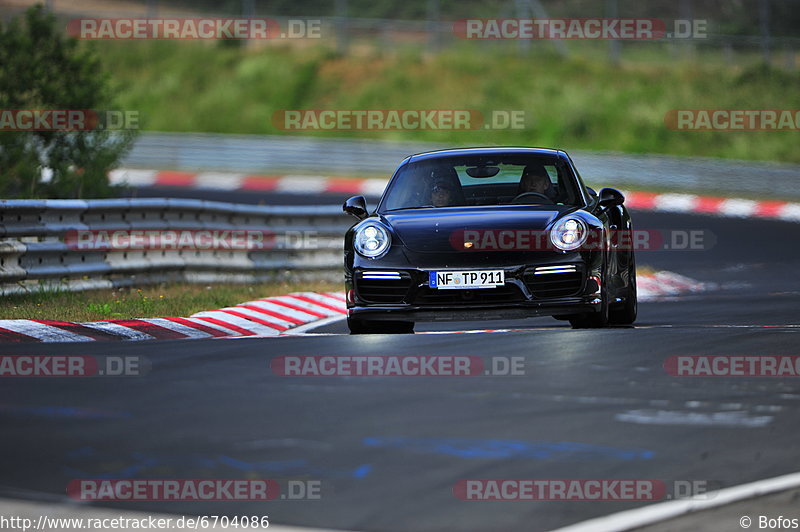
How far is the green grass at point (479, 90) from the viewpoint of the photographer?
129 feet

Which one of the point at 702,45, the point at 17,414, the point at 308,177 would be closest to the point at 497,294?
the point at 17,414

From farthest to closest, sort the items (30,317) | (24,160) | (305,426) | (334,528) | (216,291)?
1. (24,160)
2. (216,291)
3. (30,317)
4. (305,426)
5. (334,528)

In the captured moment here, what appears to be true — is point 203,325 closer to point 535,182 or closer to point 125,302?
point 125,302

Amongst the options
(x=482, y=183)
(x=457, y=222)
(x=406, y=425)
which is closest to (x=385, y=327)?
(x=457, y=222)

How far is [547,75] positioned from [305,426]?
1497 inches

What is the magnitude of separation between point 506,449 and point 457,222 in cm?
413

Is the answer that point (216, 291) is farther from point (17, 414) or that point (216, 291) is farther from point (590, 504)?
point (590, 504)

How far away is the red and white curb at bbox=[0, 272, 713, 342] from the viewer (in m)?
9.91

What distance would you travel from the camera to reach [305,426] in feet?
21.2

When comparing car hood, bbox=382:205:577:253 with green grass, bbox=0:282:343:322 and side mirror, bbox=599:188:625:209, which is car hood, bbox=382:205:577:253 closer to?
side mirror, bbox=599:188:625:209

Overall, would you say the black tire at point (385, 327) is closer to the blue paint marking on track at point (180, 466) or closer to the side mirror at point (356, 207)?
the side mirror at point (356, 207)

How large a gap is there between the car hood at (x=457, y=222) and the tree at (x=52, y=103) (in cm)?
803

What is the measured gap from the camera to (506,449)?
6.01 m

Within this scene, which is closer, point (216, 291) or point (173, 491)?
point (173, 491)
